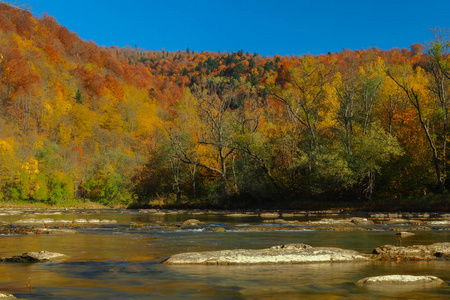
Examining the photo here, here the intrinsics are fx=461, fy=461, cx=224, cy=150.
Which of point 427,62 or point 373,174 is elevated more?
point 427,62

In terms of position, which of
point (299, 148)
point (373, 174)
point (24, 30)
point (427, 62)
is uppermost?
point (24, 30)

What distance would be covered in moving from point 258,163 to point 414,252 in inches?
1544

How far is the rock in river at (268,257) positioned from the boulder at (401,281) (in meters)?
3.37

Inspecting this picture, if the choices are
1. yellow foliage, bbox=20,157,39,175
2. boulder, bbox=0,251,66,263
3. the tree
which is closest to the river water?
boulder, bbox=0,251,66,263

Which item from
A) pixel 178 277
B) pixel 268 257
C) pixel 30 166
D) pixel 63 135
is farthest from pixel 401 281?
pixel 63 135

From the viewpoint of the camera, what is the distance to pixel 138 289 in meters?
9.85

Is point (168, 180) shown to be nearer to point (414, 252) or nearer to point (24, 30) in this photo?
point (414, 252)

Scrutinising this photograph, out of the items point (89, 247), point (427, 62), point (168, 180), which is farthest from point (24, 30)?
point (89, 247)

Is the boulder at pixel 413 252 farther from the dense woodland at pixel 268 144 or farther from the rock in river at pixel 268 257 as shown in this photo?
the dense woodland at pixel 268 144

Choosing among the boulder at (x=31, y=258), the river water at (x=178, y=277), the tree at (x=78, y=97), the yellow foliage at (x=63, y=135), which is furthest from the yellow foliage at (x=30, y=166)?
the boulder at (x=31, y=258)

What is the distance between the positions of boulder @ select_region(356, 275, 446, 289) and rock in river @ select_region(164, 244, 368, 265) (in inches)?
133

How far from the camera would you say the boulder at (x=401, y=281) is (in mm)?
10070

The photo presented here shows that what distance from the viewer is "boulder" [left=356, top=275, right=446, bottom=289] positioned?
33.0 ft

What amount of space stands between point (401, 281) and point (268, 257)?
14.4 feet
